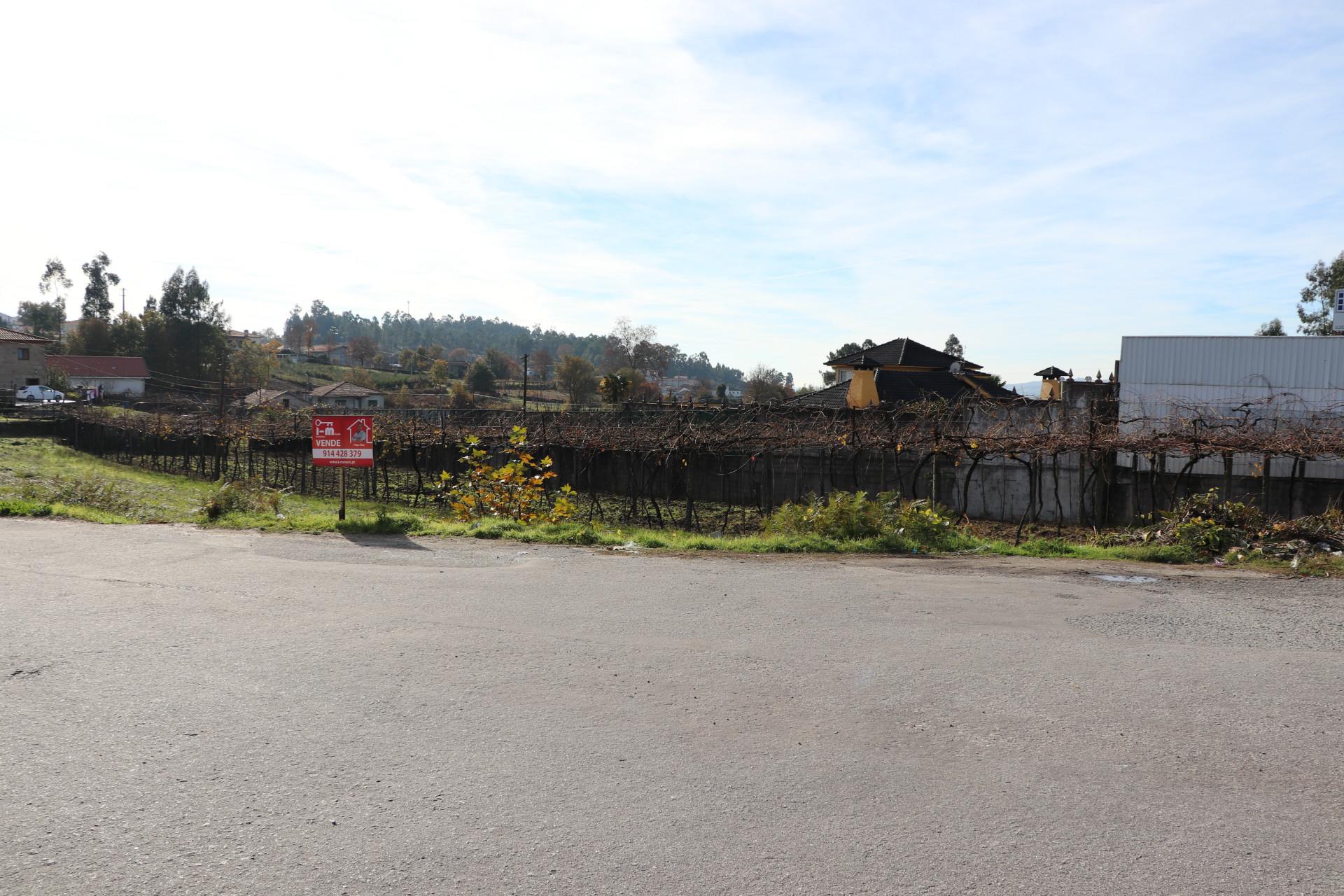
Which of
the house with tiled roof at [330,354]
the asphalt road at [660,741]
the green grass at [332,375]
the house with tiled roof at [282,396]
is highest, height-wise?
the house with tiled roof at [330,354]

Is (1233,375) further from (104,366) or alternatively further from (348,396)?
(104,366)

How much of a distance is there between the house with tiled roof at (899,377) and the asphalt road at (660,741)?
1264 inches

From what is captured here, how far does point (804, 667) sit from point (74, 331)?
4470 inches

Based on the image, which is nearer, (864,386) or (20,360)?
(864,386)

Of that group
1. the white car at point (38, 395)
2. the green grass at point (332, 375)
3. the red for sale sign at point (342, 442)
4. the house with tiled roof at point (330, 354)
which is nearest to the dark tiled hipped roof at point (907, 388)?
the red for sale sign at point (342, 442)

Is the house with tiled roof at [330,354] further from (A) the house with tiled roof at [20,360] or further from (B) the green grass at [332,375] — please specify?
(A) the house with tiled roof at [20,360]

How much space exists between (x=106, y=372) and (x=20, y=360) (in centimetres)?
1332

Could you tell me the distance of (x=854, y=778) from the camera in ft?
15.0

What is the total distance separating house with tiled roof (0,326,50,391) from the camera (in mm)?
71000

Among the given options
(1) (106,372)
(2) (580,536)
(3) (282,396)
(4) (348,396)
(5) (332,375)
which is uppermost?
(5) (332,375)

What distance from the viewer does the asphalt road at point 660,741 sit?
374cm

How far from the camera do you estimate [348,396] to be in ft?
231

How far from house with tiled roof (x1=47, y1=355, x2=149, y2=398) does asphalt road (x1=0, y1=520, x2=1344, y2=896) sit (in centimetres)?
8866

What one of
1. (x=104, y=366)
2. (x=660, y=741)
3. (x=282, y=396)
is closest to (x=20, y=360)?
(x=104, y=366)
